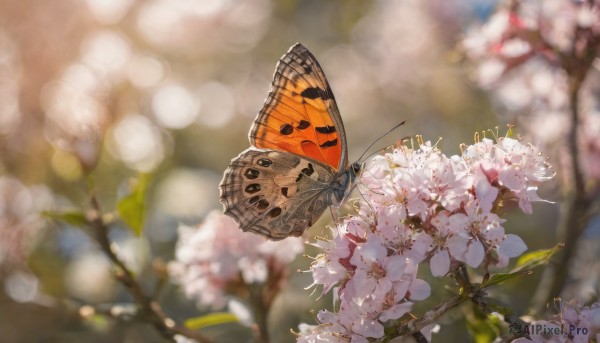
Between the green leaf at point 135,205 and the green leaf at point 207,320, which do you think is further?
the green leaf at point 135,205

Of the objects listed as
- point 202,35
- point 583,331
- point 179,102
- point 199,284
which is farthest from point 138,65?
point 583,331

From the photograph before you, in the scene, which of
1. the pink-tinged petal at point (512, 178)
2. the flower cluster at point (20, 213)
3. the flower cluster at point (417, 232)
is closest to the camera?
the flower cluster at point (417, 232)

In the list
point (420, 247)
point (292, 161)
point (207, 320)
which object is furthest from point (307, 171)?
point (420, 247)

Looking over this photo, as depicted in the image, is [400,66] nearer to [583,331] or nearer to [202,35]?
[202,35]

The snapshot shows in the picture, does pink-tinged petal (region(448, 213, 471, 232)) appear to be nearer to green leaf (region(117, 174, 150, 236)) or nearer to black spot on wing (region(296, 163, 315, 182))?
black spot on wing (region(296, 163, 315, 182))

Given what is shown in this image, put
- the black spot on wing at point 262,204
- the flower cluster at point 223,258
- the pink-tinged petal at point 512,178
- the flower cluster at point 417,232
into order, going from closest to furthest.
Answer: the flower cluster at point 417,232, the pink-tinged petal at point 512,178, the black spot on wing at point 262,204, the flower cluster at point 223,258

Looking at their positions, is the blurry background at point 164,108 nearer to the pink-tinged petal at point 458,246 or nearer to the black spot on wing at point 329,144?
the black spot on wing at point 329,144

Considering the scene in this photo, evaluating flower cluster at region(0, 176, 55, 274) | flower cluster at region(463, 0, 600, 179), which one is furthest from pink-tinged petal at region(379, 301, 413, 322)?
flower cluster at region(0, 176, 55, 274)

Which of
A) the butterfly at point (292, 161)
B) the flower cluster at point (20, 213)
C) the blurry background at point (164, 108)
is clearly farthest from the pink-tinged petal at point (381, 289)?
the flower cluster at point (20, 213)
